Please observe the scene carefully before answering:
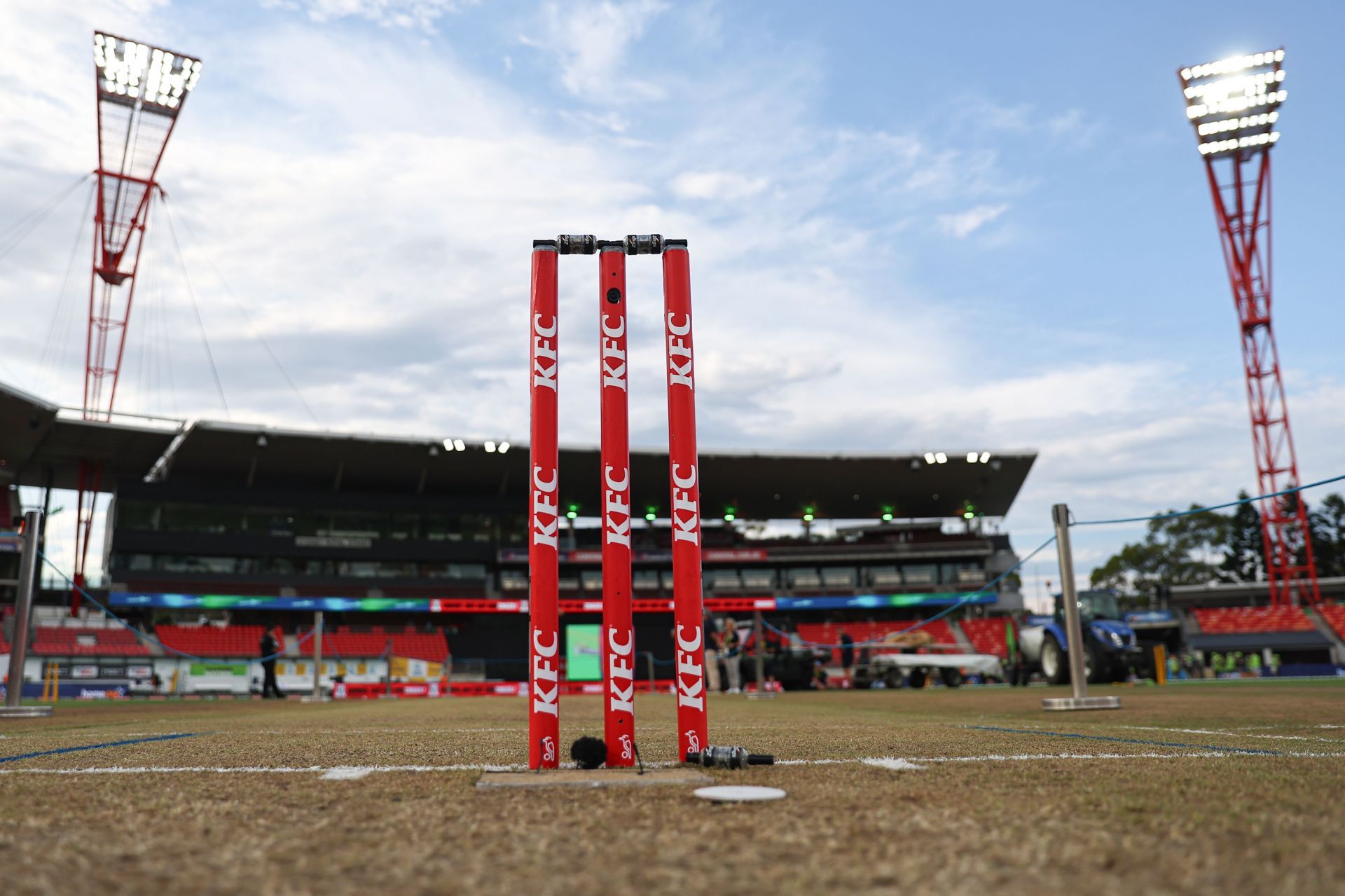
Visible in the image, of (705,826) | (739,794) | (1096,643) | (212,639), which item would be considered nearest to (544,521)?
(739,794)

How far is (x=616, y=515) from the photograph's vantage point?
158 inches

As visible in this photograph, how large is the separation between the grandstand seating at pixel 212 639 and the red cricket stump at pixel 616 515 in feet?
126

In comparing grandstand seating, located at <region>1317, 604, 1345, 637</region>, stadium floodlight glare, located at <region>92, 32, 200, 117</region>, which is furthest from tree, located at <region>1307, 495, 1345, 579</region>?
stadium floodlight glare, located at <region>92, 32, 200, 117</region>

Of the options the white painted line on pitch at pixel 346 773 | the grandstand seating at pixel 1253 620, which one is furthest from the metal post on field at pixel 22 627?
the grandstand seating at pixel 1253 620

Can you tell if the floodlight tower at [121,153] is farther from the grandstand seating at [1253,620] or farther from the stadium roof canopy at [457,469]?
the grandstand seating at [1253,620]

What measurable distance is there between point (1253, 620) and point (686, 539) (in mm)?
52082

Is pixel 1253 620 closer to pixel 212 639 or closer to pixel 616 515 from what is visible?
pixel 212 639

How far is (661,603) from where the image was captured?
44156 millimetres

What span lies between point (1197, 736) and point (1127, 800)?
347 centimetres

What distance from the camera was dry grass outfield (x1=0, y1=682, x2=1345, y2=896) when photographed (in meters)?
1.80

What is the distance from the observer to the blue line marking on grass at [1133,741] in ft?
14.5

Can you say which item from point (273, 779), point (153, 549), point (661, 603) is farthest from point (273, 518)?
point (273, 779)

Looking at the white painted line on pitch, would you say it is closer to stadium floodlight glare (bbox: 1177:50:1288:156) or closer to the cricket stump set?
the cricket stump set

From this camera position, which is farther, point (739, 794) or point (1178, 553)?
point (1178, 553)
